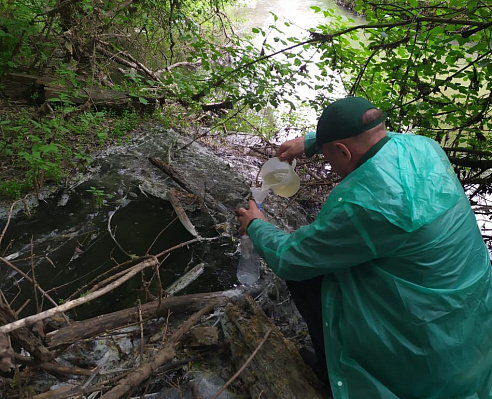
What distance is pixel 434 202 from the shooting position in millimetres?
1348

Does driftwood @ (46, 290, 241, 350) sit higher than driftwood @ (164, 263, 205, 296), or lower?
higher

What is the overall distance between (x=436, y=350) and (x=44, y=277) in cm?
277

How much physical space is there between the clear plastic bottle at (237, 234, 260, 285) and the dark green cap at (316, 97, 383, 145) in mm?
1519

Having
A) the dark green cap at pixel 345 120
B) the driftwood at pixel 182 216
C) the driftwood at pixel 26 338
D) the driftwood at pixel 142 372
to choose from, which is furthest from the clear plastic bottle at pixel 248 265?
the driftwood at pixel 26 338

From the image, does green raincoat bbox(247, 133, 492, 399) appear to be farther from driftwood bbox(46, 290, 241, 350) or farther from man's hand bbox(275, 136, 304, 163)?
driftwood bbox(46, 290, 241, 350)

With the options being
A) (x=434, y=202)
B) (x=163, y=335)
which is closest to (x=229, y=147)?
(x=163, y=335)

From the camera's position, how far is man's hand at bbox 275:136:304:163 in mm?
2234

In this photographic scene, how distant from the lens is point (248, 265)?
9.89 ft

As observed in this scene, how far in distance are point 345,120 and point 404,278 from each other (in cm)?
72

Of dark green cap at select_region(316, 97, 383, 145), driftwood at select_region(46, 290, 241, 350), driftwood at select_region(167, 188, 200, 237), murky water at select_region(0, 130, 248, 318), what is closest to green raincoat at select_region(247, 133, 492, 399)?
dark green cap at select_region(316, 97, 383, 145)

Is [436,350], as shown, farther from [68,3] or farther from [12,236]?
[68,3]

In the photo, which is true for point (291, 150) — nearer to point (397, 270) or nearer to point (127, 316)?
point (397, 270)

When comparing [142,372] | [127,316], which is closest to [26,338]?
[142,372]

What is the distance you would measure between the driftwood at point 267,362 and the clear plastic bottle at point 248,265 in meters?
0.77
